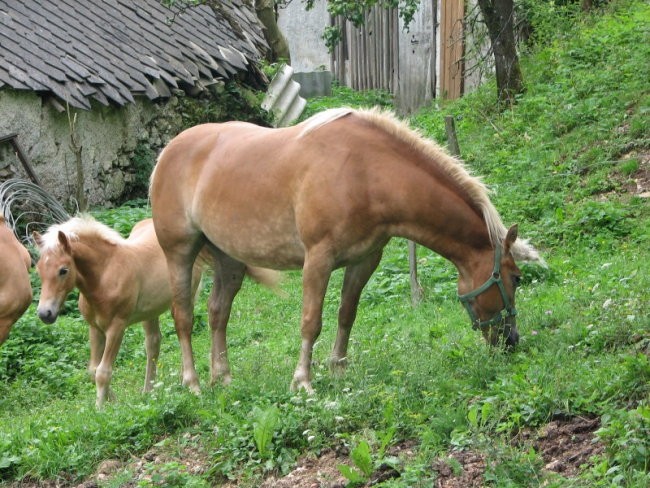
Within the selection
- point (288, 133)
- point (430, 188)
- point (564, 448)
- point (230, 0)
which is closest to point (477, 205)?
point (430, 188)

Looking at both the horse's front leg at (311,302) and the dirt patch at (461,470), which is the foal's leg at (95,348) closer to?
the horse's front leg at (311,302)

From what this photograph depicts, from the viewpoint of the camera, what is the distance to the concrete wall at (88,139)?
45.6 ft

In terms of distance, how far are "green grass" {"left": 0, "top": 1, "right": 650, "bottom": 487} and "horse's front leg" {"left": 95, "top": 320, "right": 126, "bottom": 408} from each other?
149 mm

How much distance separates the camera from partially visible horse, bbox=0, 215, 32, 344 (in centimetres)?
942

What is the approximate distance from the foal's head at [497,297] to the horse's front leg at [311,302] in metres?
1.04

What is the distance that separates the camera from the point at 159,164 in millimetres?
8289

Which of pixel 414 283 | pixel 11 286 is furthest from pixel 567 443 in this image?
pixel 11 286

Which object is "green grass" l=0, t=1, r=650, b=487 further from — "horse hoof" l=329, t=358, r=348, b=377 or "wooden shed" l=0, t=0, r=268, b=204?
"wooden shed" l=0, t=0, r=268, b=204

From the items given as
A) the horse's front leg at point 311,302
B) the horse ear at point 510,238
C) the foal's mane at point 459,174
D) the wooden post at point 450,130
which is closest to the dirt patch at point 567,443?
the horse ear at point 510,238

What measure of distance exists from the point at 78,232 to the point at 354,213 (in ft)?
11.1

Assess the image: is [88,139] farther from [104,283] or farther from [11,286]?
[104,283]

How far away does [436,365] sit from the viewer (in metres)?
6.81

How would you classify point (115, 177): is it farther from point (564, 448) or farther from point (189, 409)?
point (564, 448)

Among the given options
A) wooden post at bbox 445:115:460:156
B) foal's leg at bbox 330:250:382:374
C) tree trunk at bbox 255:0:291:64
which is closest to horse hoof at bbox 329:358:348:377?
foal's leg at bbox 330:250:382:374
